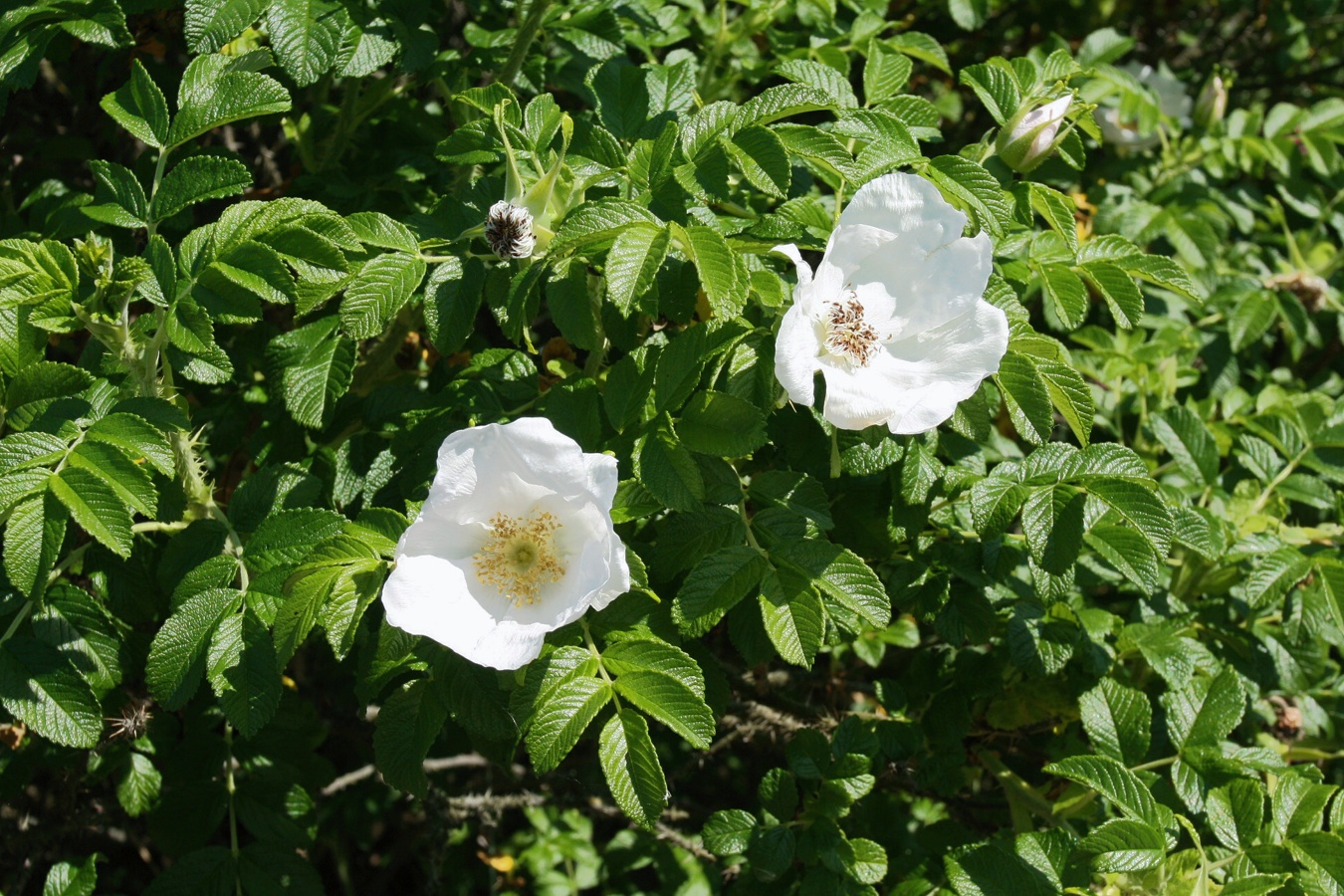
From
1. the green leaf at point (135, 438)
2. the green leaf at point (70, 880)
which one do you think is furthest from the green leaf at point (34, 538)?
the green leaf at point (70, 880)

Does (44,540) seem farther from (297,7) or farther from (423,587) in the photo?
(297,7)

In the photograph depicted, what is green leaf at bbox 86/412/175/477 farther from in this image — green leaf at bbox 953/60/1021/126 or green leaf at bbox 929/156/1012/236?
green leaf at bbox 953/60/1021/126

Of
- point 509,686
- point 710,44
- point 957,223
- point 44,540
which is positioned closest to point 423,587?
point 509,686

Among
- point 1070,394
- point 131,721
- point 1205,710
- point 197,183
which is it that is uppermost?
point 197,183

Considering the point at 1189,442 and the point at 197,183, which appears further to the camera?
→ the point at 1189,442

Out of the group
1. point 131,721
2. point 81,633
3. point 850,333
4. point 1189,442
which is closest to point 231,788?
point 131,721

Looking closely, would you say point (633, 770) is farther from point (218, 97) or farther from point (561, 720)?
point (218, 97)

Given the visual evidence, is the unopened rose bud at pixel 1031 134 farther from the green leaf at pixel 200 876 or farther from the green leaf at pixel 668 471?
the green leaf at pixel 200 876
